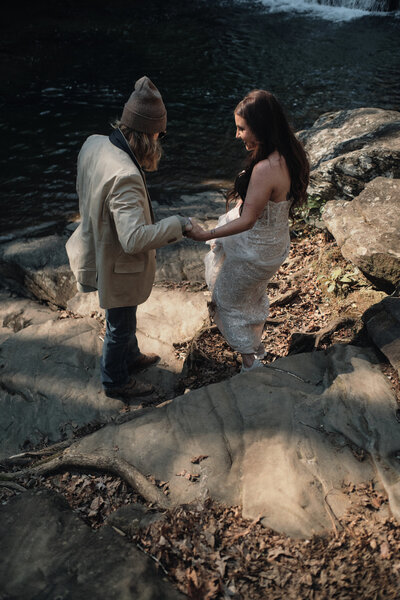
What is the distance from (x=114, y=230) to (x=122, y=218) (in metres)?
0.28

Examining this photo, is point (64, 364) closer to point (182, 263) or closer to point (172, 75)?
point (182, 263)

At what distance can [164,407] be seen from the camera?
11.4ft

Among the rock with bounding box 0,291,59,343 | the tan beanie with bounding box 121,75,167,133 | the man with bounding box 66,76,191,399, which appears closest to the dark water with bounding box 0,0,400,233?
the rock with bounding box 0,291,59,343

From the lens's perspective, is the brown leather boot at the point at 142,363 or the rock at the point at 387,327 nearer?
the rock at the point at 387,327

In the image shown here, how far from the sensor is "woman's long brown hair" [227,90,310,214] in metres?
3.17

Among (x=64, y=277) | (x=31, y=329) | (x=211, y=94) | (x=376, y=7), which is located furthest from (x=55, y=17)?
(x=31, y=329)

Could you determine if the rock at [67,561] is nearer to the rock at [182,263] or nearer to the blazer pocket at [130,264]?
the blazer pocket at [130,264]

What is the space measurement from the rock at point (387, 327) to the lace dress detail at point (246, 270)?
0.83 meters

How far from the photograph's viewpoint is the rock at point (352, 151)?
616 cm

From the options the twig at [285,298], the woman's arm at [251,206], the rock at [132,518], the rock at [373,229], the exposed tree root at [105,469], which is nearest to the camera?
the rock at [132,518]

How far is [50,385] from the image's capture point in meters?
4.38

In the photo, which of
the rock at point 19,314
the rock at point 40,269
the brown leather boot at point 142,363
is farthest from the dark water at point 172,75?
the brown leather boot at point 142,363

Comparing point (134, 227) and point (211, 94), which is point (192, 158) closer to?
point (211, 94)

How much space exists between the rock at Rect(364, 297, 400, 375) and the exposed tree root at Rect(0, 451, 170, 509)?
5.86 ft
